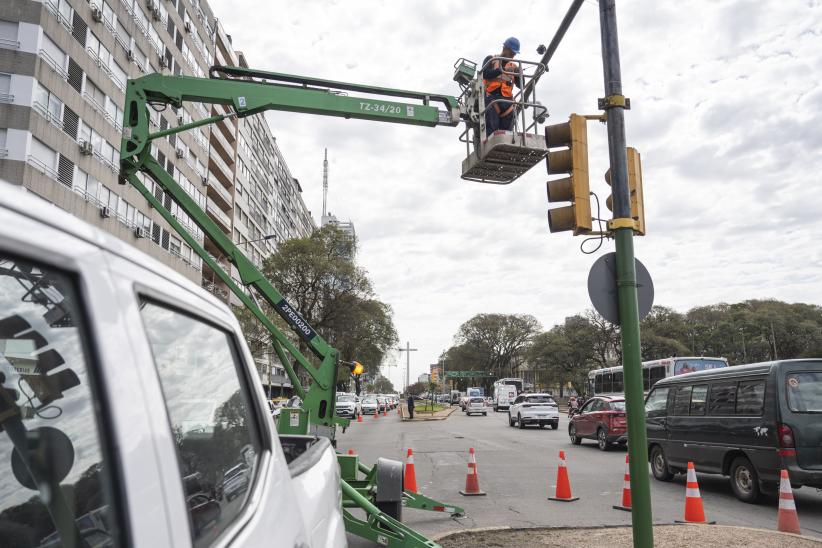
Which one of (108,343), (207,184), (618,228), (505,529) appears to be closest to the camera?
(108,343)

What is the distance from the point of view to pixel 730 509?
8977 mm

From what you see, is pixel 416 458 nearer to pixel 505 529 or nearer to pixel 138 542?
pixel 505 529

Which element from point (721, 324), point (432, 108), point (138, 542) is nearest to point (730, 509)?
point (432, 108)

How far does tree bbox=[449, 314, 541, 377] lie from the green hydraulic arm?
319 ft

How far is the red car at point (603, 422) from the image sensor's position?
18.0 m

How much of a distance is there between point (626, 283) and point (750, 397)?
18.7 feet

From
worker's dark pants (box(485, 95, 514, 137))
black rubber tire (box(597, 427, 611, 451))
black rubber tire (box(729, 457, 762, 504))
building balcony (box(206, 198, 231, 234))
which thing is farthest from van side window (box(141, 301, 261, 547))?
building balcony (box(206, 198, 231, 234))

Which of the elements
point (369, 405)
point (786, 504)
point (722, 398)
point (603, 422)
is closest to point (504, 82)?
point (786, 504)

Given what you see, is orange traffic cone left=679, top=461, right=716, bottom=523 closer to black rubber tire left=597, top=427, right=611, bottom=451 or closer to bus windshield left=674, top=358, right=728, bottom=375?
black rubber tire left=597, top=427, right=611, bottom=451

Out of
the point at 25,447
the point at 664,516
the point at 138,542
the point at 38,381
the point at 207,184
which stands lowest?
the point at 664,516

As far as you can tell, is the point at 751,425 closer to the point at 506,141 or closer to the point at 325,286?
the point at 506,141

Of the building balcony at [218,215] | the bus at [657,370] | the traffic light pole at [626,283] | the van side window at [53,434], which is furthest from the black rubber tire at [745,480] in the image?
the building balcony at [218,215]

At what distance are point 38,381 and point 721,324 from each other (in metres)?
77.1

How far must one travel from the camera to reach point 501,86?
25.7 feet
